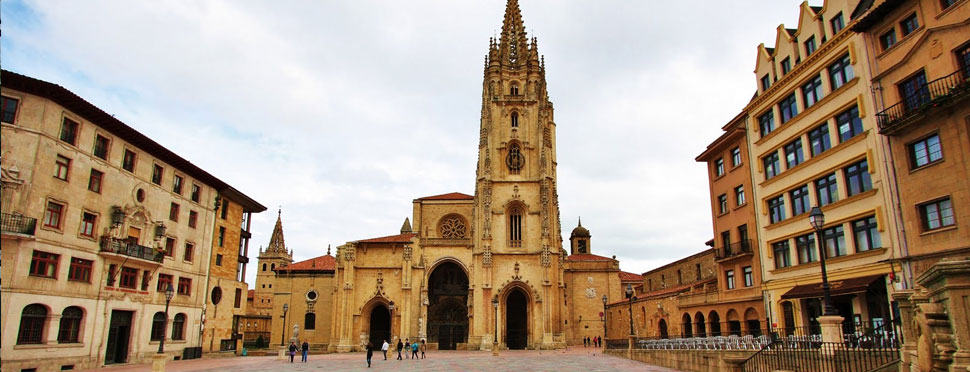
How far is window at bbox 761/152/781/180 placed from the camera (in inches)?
1044

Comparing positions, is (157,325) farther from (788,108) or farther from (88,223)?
(788,108)

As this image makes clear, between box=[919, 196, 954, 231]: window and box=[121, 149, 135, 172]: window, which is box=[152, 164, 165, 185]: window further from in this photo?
box=[919, 196, 954, 231]: window

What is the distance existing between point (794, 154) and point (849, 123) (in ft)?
11.7

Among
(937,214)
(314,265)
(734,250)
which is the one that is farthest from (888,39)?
(314,265)

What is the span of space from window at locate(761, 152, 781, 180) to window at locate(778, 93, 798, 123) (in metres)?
1.78

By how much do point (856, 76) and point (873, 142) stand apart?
8.63ft

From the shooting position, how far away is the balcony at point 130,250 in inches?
1059

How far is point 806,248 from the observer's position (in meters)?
24.0

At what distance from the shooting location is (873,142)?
2038 centimetres

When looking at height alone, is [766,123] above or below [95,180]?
above

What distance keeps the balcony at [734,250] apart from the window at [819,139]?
6238mm

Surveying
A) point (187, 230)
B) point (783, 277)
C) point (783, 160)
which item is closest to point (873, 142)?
point (783, 160)

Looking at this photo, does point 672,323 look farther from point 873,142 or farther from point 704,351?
point 873,142

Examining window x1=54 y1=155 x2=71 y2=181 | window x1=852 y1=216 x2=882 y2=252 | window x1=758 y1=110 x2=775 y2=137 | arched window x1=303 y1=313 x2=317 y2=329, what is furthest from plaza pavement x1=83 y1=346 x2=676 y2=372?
arched window x1=303 y1=313 x2=317 y2=329
